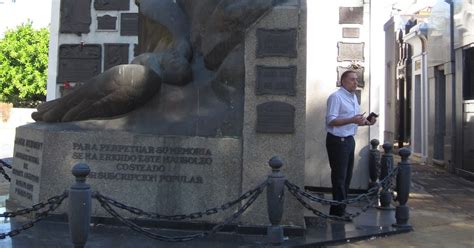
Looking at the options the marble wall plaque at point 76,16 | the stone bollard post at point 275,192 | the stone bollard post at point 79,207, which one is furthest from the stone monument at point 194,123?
Answer: the marble wall plaque at point 76,16

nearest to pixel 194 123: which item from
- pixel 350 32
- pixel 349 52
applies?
pixel 349 52

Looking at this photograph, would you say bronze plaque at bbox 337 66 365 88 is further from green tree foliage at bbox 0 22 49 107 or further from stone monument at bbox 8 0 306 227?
green tree foliage at bbox 0 22 49 107

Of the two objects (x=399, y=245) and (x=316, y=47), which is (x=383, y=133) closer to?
(x=316, y=47)

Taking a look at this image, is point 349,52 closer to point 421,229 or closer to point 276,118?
point 421,229

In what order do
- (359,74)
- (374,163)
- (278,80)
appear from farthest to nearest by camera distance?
1. (359,74)
2. (374,163)
3. (278,80)

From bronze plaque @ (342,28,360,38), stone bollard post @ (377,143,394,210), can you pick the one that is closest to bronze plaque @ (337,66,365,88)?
bronze plaque @ (342,28,360,38)

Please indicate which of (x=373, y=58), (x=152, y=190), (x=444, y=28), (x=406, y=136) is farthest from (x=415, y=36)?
(x=152, y=190)

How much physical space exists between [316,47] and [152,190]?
5330mm

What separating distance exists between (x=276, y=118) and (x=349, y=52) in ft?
15.7

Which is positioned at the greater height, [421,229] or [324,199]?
[324,199]

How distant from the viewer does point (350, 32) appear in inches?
436

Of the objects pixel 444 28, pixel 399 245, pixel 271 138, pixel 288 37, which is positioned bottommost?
pixel 399 245

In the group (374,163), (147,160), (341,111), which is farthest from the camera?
(374,163)

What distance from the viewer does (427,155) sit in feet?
63.5
